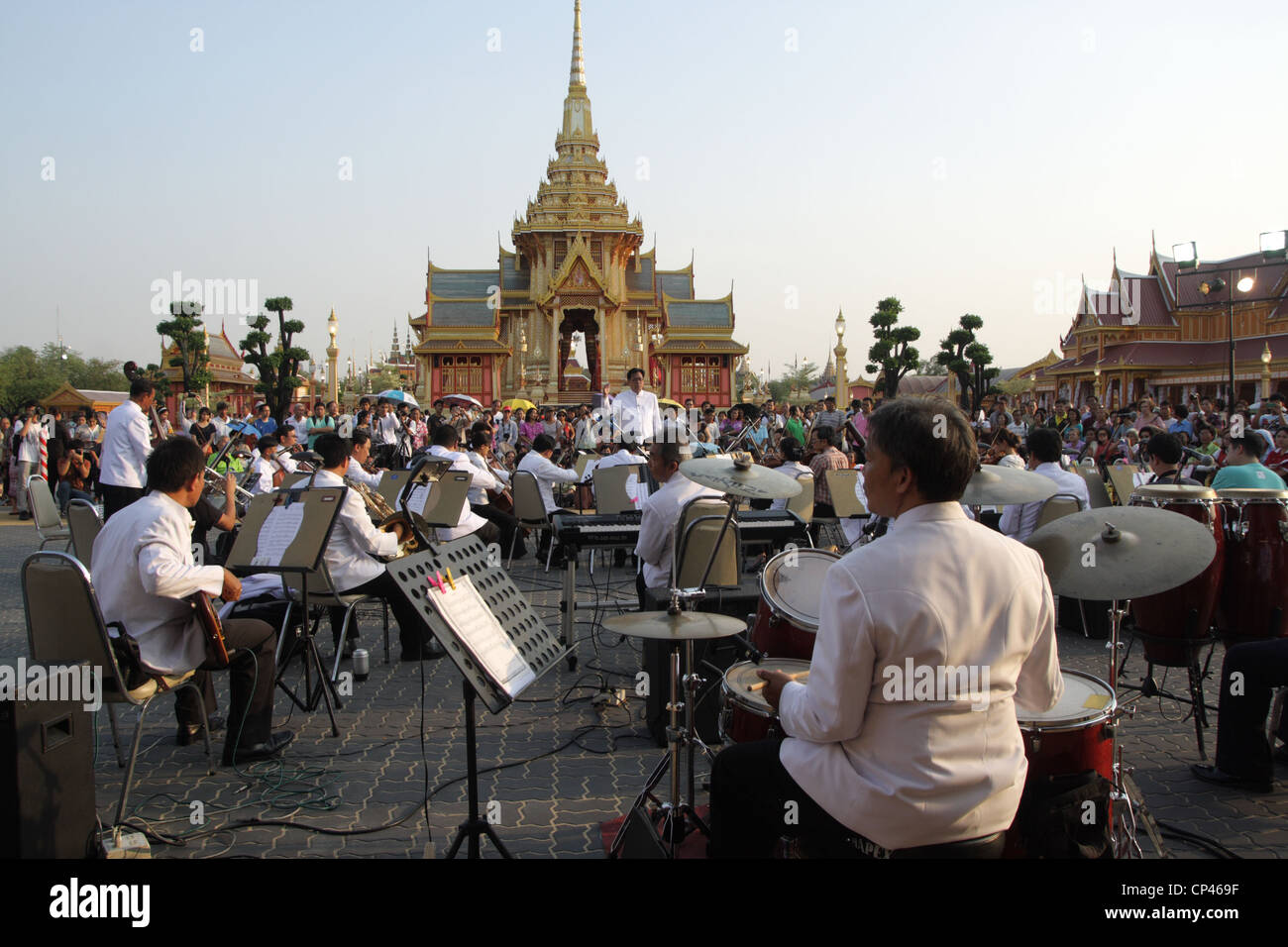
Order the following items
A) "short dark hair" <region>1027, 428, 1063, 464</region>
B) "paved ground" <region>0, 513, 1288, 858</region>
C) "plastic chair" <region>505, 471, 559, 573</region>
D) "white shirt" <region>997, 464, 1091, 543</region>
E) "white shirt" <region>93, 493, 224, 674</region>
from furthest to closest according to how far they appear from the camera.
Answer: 1. "plastic chair" <region>505, 471, 559, 573</region>
2. "short dark hair" <region>1027, 428, 1063, 464</region>
3. "white shirt" <region>997, 464, 1091, 543</region>
4. "white shirt" <region>93, 493, 224, 674</region>
5. "paved ground" <region>0, 513, 1288, 858</region>

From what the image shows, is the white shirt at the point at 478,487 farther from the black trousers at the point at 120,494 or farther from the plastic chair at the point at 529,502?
the black trousers at the point at 120,494

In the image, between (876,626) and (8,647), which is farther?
(8,647)

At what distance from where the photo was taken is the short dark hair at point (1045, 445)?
7.83m

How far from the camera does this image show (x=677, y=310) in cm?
4384

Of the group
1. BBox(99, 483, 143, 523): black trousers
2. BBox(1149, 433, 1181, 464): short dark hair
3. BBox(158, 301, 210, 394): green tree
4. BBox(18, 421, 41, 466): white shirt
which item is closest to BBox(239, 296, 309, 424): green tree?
BBox(158, 301, 210, 394): green tree

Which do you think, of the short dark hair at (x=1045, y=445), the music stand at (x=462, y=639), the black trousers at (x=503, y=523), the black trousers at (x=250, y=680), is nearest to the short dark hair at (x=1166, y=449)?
the short dark hair at (x=1045, y=445)

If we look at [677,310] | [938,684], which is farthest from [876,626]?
[677,310]

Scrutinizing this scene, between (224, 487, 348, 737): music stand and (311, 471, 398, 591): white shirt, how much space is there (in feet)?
1.08

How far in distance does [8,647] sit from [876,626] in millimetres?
8146

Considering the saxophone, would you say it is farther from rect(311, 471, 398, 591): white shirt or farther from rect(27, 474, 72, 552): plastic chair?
rect(27, 474, 72, 552): plastic chair

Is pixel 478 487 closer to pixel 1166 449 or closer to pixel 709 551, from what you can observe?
pixel 709 551

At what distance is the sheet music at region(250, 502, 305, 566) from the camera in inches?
231
